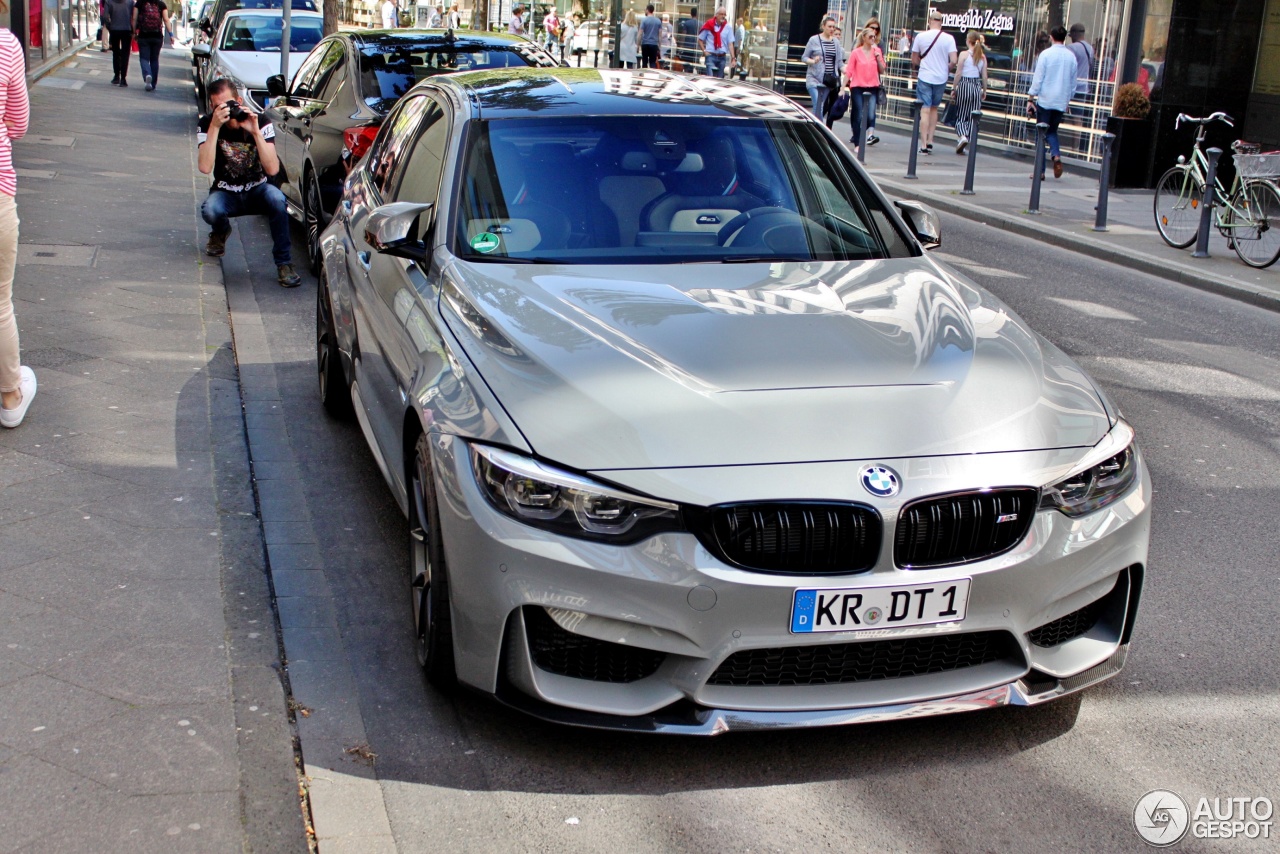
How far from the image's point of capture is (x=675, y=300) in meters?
4.20

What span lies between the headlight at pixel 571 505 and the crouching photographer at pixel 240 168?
680 cm

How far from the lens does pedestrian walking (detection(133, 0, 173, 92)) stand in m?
25.0

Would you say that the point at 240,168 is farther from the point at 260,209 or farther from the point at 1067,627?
the point at 1067,627

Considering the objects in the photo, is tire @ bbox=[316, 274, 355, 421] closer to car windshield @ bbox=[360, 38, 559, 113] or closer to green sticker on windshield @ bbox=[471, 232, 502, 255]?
green sticker on windshield @ bbox=[471, 232, 502, 255]

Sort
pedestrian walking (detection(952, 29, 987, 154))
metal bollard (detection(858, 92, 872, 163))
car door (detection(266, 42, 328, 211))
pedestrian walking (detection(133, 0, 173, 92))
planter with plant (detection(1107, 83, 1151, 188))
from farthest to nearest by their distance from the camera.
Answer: pedestrian walking (detection(133, 0, 173, 92)) → pedestrian walking (detection(952, 29, 987, 154)) → metal bollard (detection(858, 92, 872, 163)) → planter with plant (detection(1107, 83, 1151, 188)) → car door (detection(266, 42, 328, 211))

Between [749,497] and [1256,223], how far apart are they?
1067 centimetres

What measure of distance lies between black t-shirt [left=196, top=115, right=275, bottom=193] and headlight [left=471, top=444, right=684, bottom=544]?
723 cm

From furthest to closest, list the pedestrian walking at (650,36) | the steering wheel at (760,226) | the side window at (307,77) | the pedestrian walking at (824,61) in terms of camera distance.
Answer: the pedestrian walking at (650,36) → the pedestrian walking at (824,61) → the side window at (307,77) → the steering wheel at (760,226)

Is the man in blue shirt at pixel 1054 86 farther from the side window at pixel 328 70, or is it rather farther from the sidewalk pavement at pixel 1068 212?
the side window at pixel 328 70

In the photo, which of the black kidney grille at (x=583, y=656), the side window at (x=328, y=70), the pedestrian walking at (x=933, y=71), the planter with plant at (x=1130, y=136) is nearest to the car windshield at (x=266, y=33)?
the side window at (x=328, y=70)

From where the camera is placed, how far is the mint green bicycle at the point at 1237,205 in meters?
12.1

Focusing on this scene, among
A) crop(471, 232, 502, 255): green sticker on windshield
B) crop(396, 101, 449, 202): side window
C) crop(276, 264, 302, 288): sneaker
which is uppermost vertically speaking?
crop(396, 101, 449, 202): side window

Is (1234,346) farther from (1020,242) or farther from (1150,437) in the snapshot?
(1020,242)

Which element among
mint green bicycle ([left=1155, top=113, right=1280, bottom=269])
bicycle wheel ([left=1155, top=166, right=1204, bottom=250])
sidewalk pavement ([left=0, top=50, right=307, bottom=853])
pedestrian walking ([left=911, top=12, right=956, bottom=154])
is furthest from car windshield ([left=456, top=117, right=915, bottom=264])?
pedestrian walking ([left=911, top=12, right=956, bottom=154])
